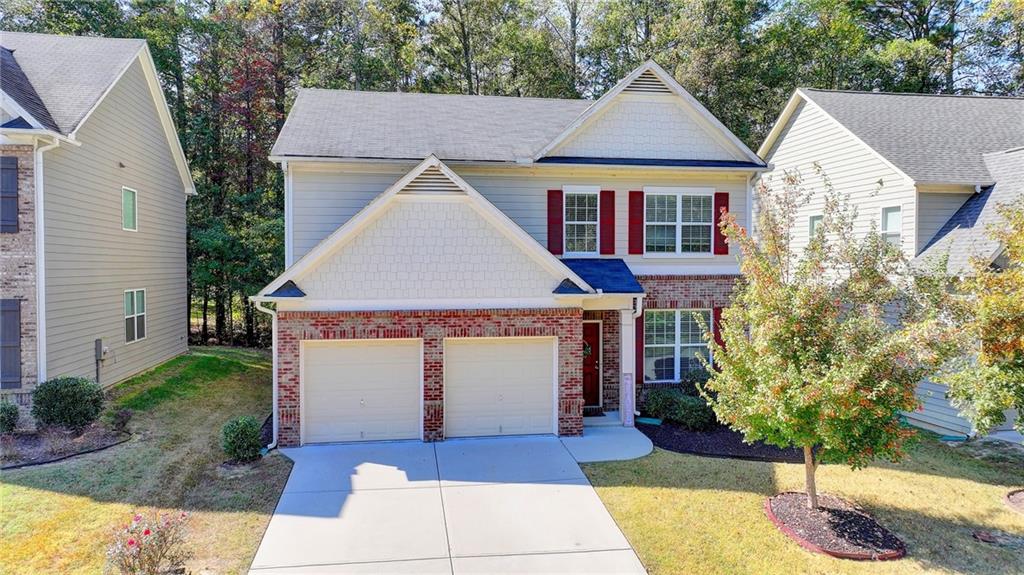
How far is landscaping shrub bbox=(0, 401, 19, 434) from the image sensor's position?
416 inches

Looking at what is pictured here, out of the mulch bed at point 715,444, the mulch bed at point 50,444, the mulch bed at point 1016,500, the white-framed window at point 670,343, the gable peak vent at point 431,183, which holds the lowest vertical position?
the mulch bed at point 1016,500

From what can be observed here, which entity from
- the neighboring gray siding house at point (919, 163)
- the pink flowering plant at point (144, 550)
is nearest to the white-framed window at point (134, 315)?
the pink flowering plant at point (144, 550)

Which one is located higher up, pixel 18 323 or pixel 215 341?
pixel 18 323

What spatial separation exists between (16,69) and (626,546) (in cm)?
1600

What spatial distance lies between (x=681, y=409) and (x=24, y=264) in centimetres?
1391

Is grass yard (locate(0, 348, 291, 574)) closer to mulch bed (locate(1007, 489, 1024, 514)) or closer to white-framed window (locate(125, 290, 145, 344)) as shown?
white-framed window (locate(125, 290, 145, 344))

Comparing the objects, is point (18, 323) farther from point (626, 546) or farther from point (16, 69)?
point (626, 546)

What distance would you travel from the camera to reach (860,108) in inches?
677

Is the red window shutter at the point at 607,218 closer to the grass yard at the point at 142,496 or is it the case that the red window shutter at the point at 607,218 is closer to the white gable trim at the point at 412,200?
the white gable trim at the point at 412,200

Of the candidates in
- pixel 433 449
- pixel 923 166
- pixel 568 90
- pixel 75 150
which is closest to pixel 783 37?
pixel 568 90

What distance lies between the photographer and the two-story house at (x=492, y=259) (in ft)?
35.1

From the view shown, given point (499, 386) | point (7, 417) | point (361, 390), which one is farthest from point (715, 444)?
point (7, 417)

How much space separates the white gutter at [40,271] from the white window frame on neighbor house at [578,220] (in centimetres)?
1087

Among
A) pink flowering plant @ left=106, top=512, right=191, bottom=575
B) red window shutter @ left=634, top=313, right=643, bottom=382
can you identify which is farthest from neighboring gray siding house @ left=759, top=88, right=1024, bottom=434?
pink flowering plant @ left=106, top=512, right=191, bottom=575
